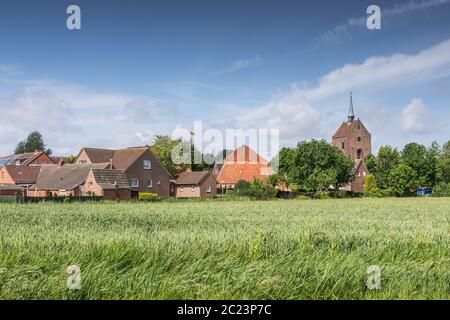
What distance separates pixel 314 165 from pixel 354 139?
5019cm

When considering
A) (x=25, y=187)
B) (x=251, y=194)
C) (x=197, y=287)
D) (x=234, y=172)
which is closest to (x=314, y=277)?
(x=197, y=287)

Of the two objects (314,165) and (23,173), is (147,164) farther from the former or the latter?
(314,165)

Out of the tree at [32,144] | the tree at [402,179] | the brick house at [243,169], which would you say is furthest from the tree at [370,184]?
the tree at [32,144]

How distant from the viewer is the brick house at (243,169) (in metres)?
93.7

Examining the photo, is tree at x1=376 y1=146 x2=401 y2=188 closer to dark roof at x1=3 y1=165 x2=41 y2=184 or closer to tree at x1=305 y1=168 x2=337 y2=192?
tree at x1=305 y1=168 x2=337 y2=192

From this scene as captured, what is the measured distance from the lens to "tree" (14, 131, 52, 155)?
15538cm

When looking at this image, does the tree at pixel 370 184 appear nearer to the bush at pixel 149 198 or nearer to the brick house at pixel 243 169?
the brick house at pixel 243 169

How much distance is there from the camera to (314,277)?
31.0 ft

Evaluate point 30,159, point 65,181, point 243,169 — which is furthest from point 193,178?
point 30,159

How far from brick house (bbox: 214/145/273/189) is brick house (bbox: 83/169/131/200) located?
102 feet

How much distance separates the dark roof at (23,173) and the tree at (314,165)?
42.1 m

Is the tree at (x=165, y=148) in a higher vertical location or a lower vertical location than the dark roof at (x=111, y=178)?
higher
